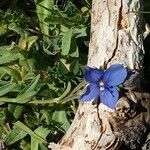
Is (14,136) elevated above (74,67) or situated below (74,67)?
below

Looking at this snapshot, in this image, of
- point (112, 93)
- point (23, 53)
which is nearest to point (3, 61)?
point (23, 53)

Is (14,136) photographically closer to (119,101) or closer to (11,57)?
(11,57)

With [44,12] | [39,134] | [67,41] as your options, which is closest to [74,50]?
[67,41]

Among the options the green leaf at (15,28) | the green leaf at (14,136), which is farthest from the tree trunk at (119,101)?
the green leaf at (15,28)

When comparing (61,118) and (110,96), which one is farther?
(61,118)

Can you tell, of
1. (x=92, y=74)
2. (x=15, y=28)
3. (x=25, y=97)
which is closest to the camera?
(x=92, y=74)

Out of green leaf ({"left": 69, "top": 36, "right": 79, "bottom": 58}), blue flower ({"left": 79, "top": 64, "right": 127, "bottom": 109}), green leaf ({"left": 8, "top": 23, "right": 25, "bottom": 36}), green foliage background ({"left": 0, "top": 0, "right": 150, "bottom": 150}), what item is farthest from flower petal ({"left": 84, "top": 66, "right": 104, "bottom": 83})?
green leaf ({"left": 8, "top": 23, "right": 25, "bottom": 36})

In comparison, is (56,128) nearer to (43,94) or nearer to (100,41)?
(43,94)

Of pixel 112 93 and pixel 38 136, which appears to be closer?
pixel 112 93
